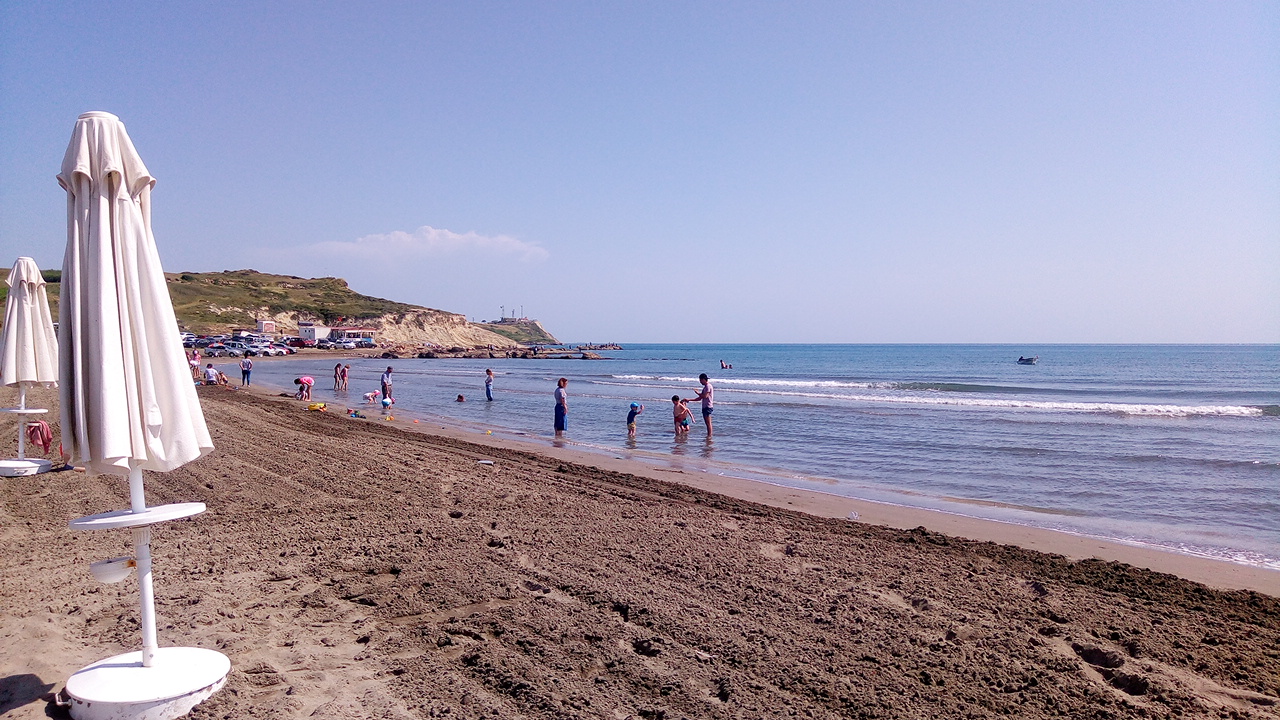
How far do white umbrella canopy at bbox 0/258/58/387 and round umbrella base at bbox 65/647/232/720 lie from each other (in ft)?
23.2

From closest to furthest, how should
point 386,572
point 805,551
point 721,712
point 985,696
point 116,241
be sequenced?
point 116,241 < point 721,712 < point 985,696 < point 386,572 < point 805,551

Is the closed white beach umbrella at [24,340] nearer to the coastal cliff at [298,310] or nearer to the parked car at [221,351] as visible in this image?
the parked car at [221,351]

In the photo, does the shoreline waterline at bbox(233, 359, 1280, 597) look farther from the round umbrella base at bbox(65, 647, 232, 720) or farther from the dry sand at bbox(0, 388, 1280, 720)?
the round umbrella base at bbox(65, 647, 232, 720)

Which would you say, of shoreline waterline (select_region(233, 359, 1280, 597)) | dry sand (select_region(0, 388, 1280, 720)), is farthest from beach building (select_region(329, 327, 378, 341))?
dry sand (select_region(0, 388, 1280, 720))

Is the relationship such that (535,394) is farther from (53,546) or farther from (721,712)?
(721,712)

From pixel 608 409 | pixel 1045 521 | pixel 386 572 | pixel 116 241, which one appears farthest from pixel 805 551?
pixel 608 409

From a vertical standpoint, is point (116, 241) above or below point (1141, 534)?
above

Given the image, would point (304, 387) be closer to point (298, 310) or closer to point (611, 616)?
point (611, 616)

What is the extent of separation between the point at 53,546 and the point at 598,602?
4.91 meters

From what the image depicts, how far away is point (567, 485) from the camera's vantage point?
10117 millimetres

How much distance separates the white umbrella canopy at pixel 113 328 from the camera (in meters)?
3.18

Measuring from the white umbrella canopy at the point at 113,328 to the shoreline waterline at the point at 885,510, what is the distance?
7831 mm

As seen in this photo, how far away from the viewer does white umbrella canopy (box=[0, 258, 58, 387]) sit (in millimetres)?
8594

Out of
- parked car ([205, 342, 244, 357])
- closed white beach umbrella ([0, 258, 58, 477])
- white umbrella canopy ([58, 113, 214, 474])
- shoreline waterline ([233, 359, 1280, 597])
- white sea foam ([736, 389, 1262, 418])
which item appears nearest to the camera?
white umbrella canopy ([58, 113, 214, 474])
